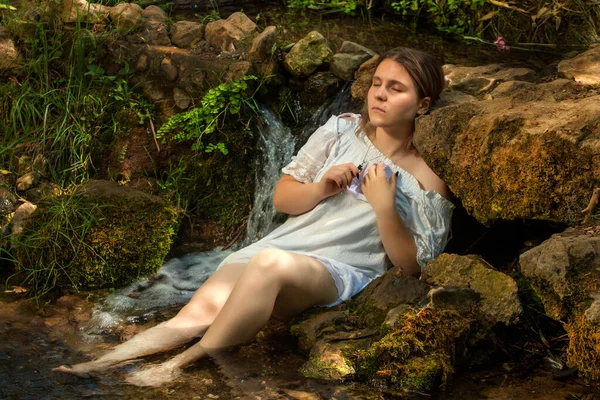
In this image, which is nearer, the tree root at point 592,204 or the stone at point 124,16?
the tree root at point 592,204

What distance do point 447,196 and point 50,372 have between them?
2.19 meters

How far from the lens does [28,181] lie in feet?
17.7

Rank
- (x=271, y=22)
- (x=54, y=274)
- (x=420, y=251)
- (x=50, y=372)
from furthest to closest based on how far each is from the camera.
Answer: (x=271, y=22), (x=54, y=274), (x=420, y=251), (x=50, y=372)

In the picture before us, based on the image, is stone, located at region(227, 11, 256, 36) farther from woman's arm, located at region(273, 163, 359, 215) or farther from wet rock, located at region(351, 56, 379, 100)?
woman's arm, located at region(273, 163, 359, 215)

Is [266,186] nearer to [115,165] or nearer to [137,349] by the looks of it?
[115,165]

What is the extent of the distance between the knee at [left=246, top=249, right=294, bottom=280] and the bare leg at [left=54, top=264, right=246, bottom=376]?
0.35 metres

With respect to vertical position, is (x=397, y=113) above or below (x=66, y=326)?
above

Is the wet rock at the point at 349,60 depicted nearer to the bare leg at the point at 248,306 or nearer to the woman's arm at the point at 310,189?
the woman's arm at the point at 310,189

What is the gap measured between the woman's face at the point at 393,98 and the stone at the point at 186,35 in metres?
2.24

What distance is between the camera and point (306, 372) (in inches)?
146

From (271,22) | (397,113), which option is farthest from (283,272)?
(271,22)

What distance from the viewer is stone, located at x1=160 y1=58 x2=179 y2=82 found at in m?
5.86

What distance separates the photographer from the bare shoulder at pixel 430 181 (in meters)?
4.46

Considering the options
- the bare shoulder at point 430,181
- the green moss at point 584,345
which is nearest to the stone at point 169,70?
the bare shoulder at point 430,181
